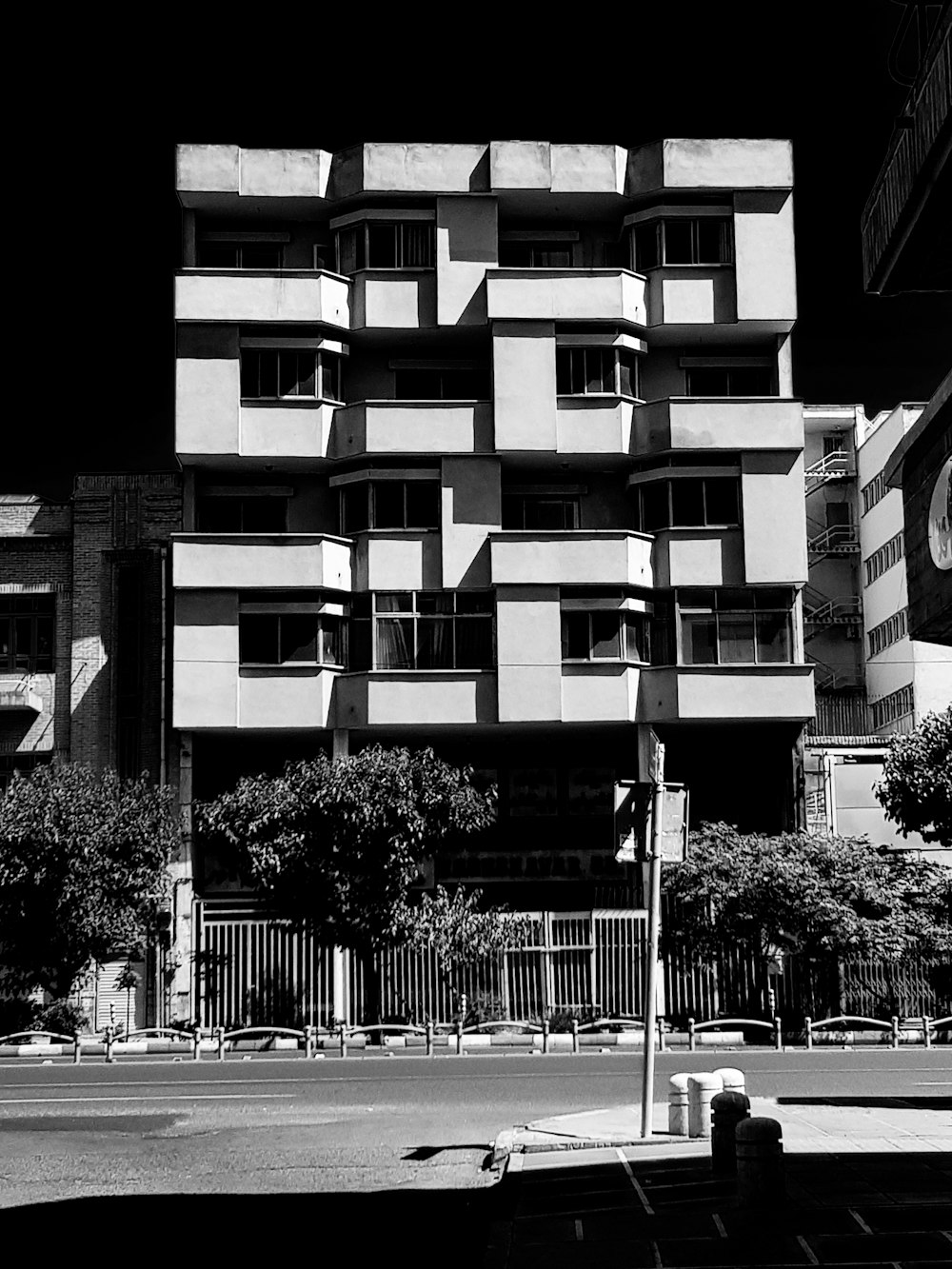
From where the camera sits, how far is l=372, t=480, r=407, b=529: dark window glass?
4488cm

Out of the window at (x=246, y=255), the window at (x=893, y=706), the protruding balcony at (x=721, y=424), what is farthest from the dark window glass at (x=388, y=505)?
the window at (x=893, y=706)

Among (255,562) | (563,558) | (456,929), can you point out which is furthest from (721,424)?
(456,929)

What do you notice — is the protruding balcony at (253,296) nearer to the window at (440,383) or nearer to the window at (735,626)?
the window at (440,383)

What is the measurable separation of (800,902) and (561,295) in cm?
1791

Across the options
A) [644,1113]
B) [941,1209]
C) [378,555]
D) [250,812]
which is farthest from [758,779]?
[941,1209]

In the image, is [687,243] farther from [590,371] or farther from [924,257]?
[924,257]

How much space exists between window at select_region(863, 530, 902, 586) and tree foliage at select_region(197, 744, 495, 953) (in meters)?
32.7

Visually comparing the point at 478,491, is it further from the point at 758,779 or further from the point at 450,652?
the point at 758,779

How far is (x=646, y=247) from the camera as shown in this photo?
46.8 meters

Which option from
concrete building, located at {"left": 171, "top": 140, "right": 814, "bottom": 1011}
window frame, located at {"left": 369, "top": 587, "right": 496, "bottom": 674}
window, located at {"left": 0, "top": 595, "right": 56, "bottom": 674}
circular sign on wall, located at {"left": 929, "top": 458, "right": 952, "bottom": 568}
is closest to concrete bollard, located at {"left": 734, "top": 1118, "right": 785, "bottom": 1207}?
circular sign on wall, located at {"left": 929, "top": 458, "right": 952, "bottom": 568}

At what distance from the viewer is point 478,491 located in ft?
148

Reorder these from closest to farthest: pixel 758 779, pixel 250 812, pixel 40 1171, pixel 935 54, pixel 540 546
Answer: pixel 935 54 → pixel 40 1171 → pixel 250 812 → pixel 540 546 → pixel 758 779

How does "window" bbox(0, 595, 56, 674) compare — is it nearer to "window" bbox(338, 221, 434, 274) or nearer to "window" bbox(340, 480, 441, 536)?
"window" bbox(340, 480, 441, 536)

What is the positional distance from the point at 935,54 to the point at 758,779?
Result: 36594mm
